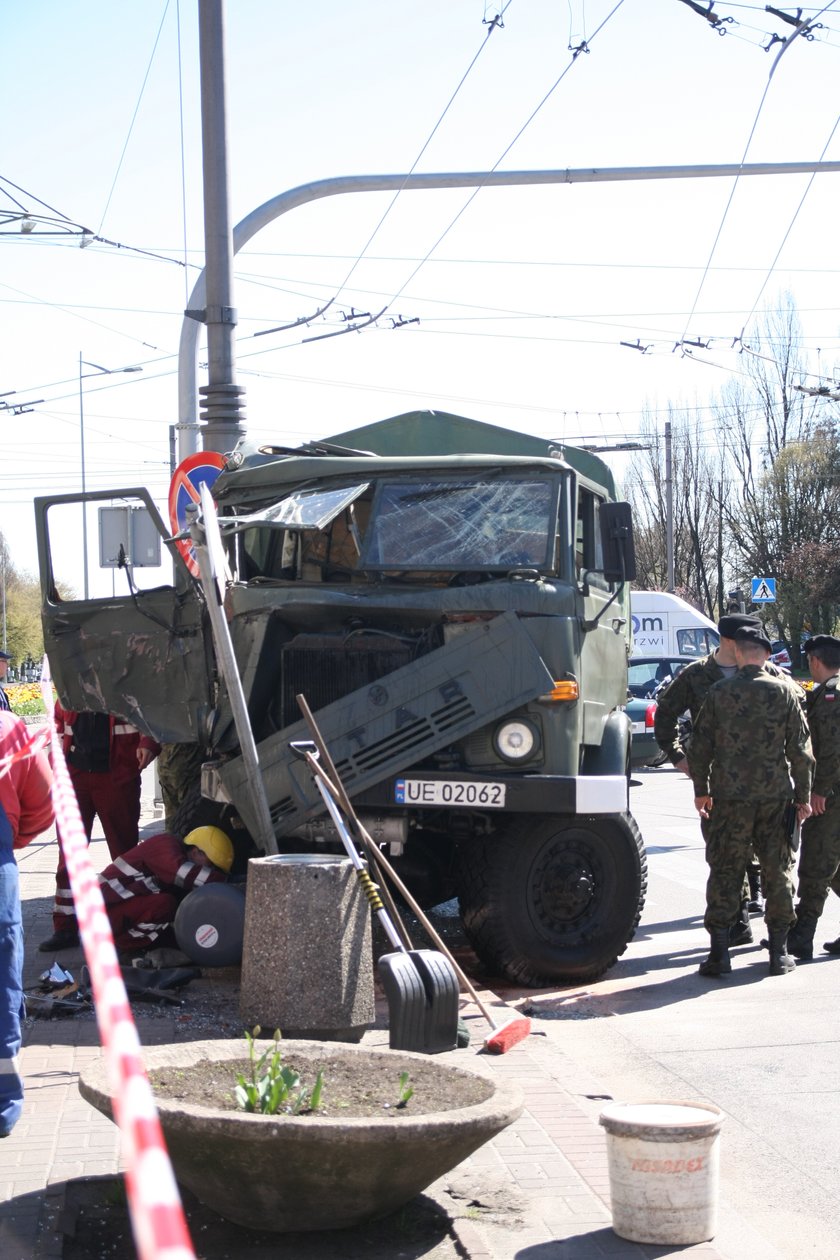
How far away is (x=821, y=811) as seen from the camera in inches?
346

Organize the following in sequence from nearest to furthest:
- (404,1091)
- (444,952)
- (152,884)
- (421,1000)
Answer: (404,1091), (421,1000), (444,952), (152,884)

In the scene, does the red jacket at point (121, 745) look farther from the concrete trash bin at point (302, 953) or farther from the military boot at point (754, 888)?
the military boot at point (754, 888)

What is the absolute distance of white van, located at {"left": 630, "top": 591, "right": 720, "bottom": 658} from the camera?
2608cm

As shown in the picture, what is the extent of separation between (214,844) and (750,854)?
2993mm

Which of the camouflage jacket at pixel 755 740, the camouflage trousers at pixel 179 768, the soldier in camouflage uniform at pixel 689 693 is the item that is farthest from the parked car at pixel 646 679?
the camouflage jacket at pixel 755 740

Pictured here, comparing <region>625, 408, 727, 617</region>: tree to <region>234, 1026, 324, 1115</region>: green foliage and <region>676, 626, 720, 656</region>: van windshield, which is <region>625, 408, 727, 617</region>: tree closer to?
<region>676, 626, 720, 656</region>: van windshield

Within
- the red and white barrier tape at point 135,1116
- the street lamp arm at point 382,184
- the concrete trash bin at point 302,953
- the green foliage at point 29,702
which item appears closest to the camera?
the red and white barrier tape at point 135,1116

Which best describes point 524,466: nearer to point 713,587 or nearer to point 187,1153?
point 187,1153

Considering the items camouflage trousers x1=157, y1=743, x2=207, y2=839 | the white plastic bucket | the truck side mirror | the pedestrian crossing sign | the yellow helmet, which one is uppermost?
the pedestrian crossing sign

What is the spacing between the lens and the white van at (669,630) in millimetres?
26078

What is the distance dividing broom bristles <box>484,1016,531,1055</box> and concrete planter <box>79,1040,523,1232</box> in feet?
6.54

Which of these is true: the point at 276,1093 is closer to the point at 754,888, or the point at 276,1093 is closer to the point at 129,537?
the point at 129,537

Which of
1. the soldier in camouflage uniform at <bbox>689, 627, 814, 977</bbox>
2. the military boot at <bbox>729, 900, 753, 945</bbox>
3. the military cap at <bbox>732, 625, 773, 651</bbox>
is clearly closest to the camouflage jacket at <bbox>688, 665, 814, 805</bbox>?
the soldier in camouflage uniform at <bbox>689, 627, 814, 977</bbox>

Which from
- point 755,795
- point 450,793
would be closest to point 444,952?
point 450,793
